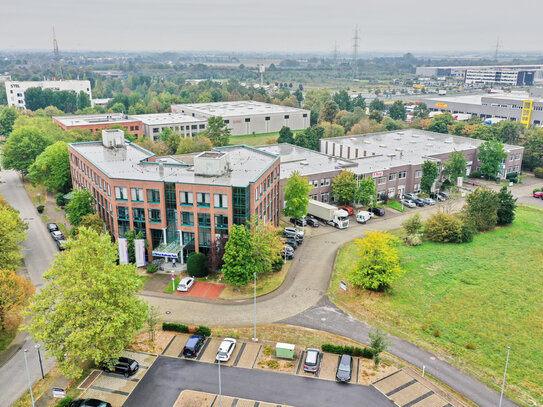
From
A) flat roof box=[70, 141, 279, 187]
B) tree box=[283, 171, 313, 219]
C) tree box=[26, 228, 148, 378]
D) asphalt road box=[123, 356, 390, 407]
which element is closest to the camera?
tree box=[26, 228, 148, 378]

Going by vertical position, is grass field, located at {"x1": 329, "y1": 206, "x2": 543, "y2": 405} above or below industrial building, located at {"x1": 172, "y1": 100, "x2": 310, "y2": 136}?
below

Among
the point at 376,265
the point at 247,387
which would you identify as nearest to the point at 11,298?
the point at 247,387

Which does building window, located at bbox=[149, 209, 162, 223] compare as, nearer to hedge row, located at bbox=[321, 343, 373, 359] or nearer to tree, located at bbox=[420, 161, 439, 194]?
hedge row, located at bbox=[321, 343, 373, 359]

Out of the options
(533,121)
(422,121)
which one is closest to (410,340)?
(422,121)

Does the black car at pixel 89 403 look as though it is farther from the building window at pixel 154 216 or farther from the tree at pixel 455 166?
the tree at pixel 455 166

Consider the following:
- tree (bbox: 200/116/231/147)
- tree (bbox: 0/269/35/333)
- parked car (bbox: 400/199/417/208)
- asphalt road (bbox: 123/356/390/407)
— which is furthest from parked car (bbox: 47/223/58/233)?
parked car (bbox: 400/199/417/208)

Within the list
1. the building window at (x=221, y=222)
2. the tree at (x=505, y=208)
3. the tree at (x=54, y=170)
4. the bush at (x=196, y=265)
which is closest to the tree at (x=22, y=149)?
the tree at (x=54, y=170)
